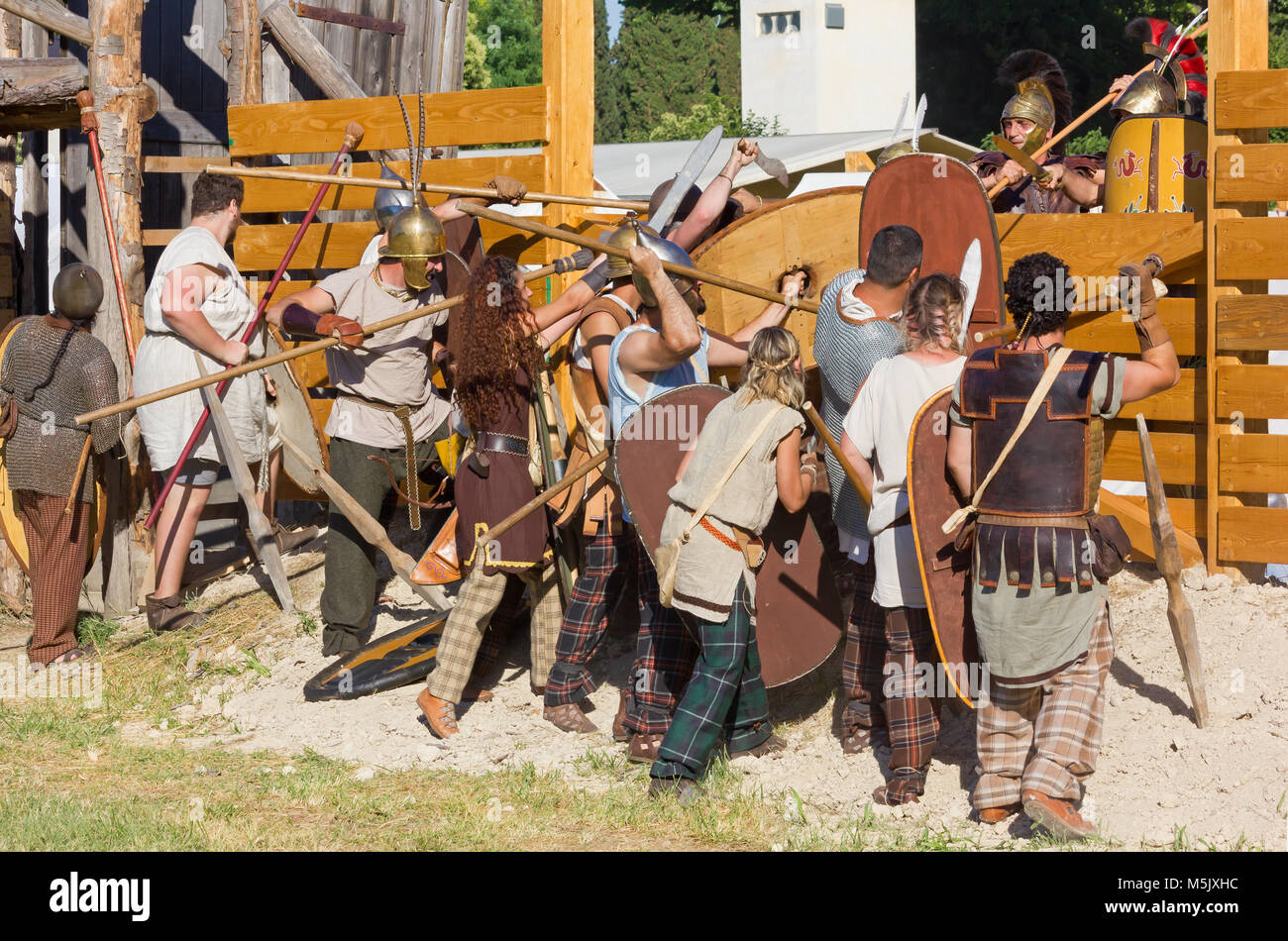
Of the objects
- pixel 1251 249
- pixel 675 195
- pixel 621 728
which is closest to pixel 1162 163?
pixel 1251 249

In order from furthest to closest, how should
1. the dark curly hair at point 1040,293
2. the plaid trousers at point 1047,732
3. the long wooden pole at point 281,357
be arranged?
the long wooden pole at point 281,357 < the plaid trousers at point 1047,732 < the dark curly hair at point 1040,293

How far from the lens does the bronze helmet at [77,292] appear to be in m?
7.21

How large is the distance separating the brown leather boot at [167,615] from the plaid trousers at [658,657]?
2912 millimetres

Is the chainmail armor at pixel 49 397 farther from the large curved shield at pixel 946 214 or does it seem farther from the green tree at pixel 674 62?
the green tree at pixel 674 62

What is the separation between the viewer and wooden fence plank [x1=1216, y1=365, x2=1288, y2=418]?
216 inches

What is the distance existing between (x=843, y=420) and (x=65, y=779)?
3216mm

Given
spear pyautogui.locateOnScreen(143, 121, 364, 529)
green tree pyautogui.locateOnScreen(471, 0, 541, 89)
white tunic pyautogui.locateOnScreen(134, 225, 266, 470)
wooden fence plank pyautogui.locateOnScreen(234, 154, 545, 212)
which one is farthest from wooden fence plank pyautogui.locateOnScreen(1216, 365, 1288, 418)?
green tree pyautogui.locateOnScreen(471, 0, 541, 89)

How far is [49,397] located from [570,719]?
3.20 meters

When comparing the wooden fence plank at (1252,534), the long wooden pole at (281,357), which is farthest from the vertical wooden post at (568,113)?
the wooden fence plank at (1252,534)

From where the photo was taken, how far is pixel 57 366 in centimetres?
Result: 718

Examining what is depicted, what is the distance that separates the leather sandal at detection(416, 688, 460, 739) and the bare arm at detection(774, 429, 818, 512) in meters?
1.74

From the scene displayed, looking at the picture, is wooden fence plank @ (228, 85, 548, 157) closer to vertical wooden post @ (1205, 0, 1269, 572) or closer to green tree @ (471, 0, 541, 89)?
vertical wooden post @ (1205, 0, 1269, 572)

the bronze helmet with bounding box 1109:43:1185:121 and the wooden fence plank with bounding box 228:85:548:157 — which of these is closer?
the bronze helmet with bounding box 1109:43:1185:121

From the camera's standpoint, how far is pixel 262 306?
291 inches
